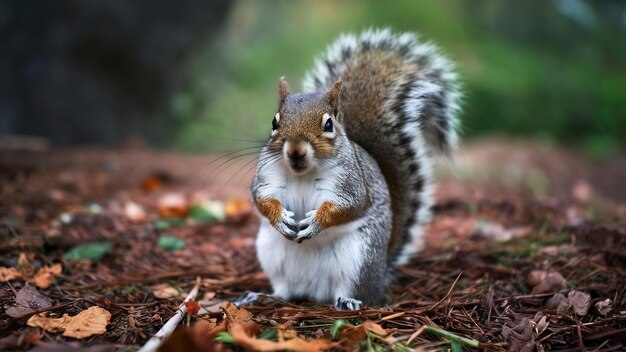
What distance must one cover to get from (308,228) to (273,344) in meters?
0.63

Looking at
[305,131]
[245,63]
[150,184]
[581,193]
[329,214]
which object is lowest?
[581,193]

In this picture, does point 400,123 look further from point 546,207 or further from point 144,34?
point 144,34

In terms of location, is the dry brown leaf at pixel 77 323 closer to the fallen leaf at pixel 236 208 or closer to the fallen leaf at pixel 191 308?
the fallen leaf at pixel 191 308

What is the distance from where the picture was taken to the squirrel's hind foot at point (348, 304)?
205cm

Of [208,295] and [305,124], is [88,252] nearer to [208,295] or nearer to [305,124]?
[208,295]

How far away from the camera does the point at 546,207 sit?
3.66 metres

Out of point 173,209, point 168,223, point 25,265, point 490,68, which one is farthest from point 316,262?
point 490,68

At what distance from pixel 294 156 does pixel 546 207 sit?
2420mm

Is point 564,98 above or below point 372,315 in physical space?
above

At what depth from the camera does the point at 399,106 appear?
7.97 ft

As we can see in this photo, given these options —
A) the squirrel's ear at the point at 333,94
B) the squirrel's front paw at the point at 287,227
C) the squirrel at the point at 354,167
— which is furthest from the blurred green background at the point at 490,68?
the squirrel's front paw at the point at 287,227

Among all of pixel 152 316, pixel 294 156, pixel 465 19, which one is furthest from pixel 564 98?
pixel 152 316

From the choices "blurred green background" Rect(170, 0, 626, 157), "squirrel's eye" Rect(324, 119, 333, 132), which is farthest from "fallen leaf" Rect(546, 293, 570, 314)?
"blurred green background" Rect(170, 0, 626, 157)

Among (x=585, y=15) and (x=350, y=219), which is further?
(x=585, y=15)
